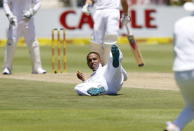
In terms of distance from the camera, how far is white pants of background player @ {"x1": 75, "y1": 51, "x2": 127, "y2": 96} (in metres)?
14.6

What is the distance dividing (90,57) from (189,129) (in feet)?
12.3

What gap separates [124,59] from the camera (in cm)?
2517

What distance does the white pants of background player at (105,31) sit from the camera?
17.2 meters

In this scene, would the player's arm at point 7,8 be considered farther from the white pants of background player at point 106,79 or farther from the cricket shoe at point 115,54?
the cricket shoe at point 115,54

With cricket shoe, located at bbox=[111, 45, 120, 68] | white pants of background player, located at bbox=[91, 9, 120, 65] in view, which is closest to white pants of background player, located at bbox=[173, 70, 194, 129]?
cricket shoe, located at bbox=[111, 45, 120, 68]

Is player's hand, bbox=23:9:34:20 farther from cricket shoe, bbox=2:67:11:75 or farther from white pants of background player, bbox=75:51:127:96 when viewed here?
white pants of background player, bbox=75:51:127:96

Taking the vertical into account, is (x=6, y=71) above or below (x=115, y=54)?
below

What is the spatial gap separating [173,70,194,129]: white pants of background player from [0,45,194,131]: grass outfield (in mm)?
1137

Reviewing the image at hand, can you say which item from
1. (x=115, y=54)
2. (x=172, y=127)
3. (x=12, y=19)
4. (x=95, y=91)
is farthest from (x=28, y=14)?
(x=172, y=127)

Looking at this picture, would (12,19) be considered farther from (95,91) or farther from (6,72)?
(95,91)

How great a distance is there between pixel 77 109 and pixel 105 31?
14.3 feet

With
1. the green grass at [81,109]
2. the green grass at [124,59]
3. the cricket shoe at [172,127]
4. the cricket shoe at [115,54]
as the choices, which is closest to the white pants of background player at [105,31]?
the green grass at [81,109]

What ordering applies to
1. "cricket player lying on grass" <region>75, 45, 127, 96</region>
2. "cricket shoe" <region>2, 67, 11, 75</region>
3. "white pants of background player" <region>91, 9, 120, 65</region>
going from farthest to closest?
1. "cricket shoe" <region>2, 67, 11, 75</region>
2. "white pants of background player" <region>91, 9, 120, 65</region>
3. "cricket player lying on grass" <region>75, 45, 127, 96</region>

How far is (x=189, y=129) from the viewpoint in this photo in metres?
11.4
